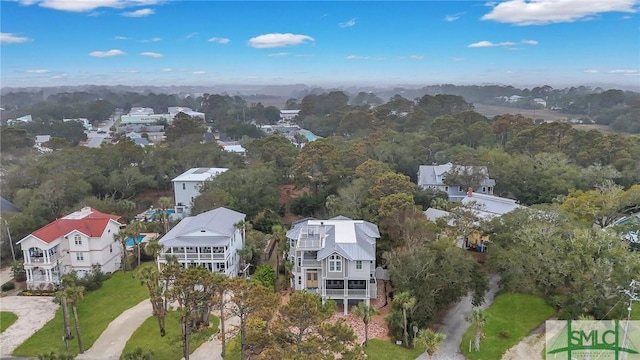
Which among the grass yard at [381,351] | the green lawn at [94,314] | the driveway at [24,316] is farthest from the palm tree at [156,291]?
the driveway at [24,316]

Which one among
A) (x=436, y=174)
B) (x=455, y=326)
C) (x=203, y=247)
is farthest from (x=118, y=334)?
(x=436, y=174)

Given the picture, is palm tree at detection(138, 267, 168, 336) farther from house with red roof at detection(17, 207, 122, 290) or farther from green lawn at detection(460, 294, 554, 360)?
green lawn at detection(460, 294, 554, 360)

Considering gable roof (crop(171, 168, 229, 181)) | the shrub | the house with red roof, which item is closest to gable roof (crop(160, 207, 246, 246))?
the house with red roof

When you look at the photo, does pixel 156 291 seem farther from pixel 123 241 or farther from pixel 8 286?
pixel 8 286

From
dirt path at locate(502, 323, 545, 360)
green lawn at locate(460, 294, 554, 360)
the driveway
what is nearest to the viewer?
dirt path at locate(502, 323, 545, 360)

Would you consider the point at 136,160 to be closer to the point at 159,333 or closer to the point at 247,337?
the point at 159,333
